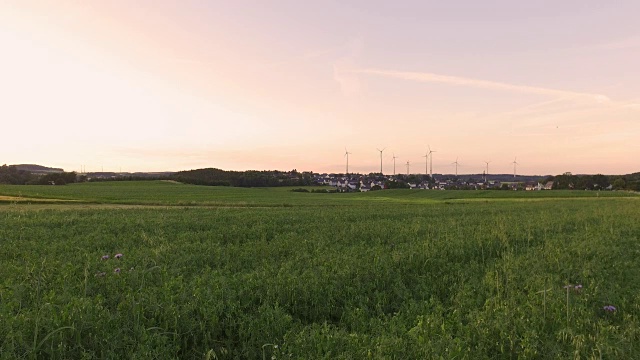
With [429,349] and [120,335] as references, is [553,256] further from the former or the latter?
[120,335]

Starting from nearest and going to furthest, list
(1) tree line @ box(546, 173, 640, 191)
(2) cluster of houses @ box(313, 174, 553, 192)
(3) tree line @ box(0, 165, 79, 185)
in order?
(3) tree line @ box(0, 165, 79, 185)
(1) tree line @ box(546, 173, 640, 191)
(2) cluster of houses @ box(313, 174, 553, 192)

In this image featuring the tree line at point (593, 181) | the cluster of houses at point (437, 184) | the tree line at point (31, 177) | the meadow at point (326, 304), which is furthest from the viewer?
the cluster of houses at point (437, 184)

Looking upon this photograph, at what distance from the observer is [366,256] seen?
8.87 metres

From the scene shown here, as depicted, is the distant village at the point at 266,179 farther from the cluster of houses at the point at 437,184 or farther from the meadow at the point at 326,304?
the meadow at the point at 326,304

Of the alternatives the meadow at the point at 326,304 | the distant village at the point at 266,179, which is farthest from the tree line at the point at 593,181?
the meadow at the point at 326,304

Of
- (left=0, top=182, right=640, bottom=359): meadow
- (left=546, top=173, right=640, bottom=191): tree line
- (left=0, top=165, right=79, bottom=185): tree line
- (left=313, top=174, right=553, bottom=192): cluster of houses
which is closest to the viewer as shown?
(left=0, top=182, right=640, bottom=359): meadow

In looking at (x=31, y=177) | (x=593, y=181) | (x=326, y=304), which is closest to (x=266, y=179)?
(x=31, y=177)

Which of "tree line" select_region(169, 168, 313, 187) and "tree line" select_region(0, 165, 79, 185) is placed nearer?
"tree line" select_region(0, 165, 79, 185)

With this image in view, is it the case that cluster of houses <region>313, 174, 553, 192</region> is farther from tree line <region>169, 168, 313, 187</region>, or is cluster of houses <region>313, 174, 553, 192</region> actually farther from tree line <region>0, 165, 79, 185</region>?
tree line <region>0, 165, 79, 185</region>

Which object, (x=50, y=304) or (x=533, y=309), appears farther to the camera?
(x=533, y=309)

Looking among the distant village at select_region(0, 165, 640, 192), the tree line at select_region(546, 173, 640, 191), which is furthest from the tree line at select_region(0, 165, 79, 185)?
the tree line at select_region(546, 173, 640, 191)

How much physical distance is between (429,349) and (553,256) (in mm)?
6370

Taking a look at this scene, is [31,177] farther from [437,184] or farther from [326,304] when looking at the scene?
[437,184]

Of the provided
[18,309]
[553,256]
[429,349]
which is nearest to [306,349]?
[429,349]
